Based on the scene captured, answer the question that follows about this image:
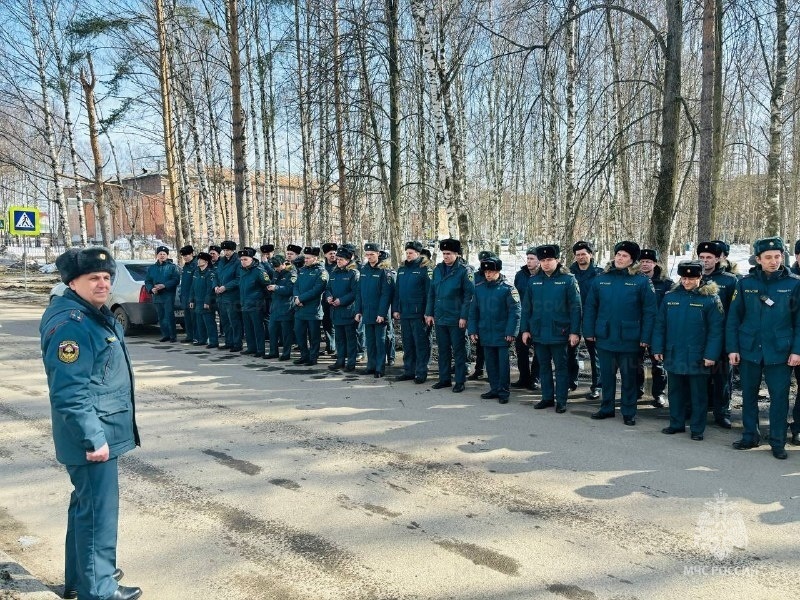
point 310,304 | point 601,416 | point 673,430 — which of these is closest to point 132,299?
point 310,304

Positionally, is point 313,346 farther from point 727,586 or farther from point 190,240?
point 190,240

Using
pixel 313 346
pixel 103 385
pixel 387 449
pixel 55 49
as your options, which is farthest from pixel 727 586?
pixel 55 49

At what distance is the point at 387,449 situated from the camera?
217 inches

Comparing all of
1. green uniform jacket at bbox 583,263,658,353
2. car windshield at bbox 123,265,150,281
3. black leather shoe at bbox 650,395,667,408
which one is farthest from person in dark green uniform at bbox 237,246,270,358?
black leather shoe at bbox 650,395,667,408

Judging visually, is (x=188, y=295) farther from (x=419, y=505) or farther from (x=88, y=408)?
(x=88, y=408)

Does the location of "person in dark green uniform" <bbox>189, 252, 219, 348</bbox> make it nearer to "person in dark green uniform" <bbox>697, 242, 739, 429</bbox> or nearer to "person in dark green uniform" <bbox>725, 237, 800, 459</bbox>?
"person in dark green uniform" <bbox>697, 242, 739, 429</bbox>

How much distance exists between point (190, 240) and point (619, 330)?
21.1 metres

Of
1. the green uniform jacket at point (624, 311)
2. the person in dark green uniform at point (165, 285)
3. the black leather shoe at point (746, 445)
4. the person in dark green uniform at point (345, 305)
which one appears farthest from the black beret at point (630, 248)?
the person in dark green uniform at point (165, 285)

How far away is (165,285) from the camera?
479 inches

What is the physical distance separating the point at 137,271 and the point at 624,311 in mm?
10688

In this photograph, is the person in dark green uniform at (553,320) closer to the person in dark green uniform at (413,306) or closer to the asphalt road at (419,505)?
the asphalt road at (419,505)

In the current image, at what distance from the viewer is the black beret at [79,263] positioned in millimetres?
3004

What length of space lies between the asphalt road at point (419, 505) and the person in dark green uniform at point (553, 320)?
1.15 feet

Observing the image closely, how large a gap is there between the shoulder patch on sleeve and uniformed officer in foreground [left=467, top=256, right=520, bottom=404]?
546 centimetres
